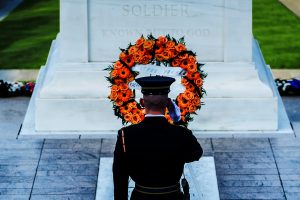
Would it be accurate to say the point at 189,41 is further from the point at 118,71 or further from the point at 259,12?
the point at 259,12

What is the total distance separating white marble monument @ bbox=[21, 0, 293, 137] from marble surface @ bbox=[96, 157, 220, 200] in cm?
154

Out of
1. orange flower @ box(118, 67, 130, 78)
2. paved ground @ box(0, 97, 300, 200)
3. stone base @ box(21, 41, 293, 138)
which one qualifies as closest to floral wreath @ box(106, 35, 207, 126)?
orange flower @ box(118, 67, 130, 78)

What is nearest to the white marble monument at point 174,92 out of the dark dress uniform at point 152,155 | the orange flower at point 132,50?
the orange flower at point 132,50

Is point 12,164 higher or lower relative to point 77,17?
lower

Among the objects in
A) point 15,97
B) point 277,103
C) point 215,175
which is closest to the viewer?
point 215,175

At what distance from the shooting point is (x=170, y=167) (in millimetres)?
7754

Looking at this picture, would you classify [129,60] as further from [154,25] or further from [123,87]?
[154,25]

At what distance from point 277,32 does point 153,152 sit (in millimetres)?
11990

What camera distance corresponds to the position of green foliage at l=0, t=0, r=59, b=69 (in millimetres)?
17172

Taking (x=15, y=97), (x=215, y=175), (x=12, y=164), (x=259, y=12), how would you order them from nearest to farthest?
(x=215, y=175), (x=12, y=164), (x=15, y=97), (x=259, y=12)

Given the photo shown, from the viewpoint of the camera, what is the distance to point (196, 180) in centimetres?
1027

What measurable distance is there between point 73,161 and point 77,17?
2136 mm

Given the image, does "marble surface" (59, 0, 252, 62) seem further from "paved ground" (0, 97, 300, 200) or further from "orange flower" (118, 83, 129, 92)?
"orange flower" (118, 83, 129, 92)

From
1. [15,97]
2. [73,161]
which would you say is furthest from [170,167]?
[15,97]
